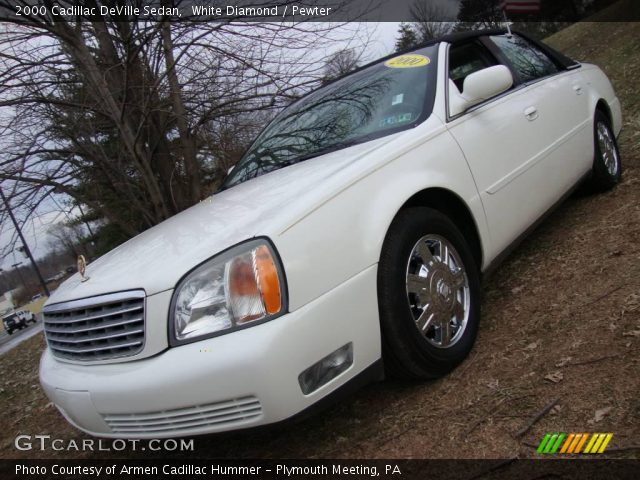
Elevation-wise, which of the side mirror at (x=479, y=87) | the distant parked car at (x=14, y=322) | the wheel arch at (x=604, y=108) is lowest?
the distant parked car at (x=14, y=322)

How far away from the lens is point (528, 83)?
3.47m

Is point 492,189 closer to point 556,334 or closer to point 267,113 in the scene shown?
point 556,334

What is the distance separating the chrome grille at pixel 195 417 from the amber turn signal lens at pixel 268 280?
34cm

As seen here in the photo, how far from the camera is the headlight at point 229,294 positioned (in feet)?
6.04

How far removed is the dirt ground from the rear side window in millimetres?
1169

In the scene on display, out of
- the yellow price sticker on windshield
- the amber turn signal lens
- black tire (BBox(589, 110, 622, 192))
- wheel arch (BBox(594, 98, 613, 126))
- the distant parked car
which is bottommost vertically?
the distant parked car

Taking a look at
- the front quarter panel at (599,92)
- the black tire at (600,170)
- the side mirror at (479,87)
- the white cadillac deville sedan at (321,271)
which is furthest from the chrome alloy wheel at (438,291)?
the front quarter panel at (599,92)

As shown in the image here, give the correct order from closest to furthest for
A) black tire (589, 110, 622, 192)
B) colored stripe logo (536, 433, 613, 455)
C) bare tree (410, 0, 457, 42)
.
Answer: colored stripe logo (536, 433, 613, 455)
black tire (589, 110, 622, 192)
bare tree (410, 0, 457, 42)

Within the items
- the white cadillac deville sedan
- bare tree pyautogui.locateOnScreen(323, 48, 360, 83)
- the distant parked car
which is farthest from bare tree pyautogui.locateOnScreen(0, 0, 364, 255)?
the distant parked car

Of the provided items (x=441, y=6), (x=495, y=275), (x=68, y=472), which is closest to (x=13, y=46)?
(x=68, y=472)

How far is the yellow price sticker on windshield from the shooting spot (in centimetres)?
306

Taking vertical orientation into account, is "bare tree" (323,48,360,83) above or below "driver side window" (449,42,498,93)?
above

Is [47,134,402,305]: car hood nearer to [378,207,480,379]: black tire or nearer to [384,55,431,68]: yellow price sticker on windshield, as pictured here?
[378,207,480,379]: black tire

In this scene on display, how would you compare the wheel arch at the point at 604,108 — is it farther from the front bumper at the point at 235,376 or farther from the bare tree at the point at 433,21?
the bare tree at the point at 433,21
